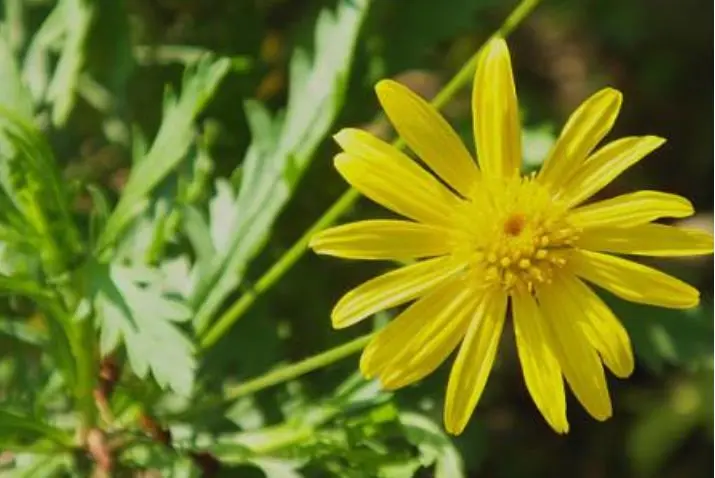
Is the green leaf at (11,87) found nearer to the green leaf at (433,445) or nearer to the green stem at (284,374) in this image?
the green stem at (284,374)

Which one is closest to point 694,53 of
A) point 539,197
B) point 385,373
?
point 539,197

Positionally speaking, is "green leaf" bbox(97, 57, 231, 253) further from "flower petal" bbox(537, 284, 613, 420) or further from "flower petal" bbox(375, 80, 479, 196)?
"flower petal" bbox(537, 284, 613, 420)

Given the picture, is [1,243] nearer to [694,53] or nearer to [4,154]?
[4,154]

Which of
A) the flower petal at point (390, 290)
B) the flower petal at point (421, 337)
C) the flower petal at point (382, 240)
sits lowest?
the flower petal at point (421, 337)

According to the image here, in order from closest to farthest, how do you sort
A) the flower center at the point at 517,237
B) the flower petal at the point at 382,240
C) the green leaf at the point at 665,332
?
the flower petal at the point at 382,240
the flower center at the point at 517,237
the green leaf at the point at 665,332

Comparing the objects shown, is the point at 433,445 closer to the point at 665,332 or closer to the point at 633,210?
the point at 633,210

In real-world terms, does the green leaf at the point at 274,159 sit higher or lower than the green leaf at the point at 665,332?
higher

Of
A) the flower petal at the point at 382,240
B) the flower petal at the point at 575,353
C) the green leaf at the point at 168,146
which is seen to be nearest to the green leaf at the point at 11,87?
the green leaf at the point at 168,146
